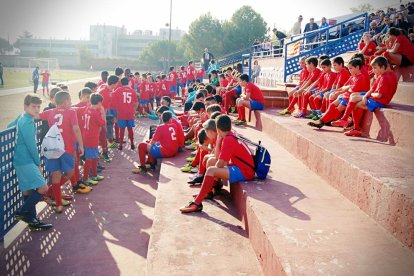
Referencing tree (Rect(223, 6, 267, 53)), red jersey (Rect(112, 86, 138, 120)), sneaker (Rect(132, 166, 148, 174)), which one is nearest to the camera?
sneaker (Rect(132, 166, 148, 174))

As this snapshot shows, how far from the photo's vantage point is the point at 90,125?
265 inches

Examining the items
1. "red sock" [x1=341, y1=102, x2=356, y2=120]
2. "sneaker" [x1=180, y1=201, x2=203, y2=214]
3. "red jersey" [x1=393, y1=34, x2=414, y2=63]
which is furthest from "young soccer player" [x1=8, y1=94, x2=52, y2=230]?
"red jersey" [x1=393, y1=34, x2=414, y2=63]

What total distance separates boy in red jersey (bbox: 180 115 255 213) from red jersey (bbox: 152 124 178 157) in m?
2.84

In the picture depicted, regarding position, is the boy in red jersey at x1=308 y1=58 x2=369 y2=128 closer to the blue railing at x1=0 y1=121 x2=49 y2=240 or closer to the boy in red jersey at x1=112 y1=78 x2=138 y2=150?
the blue railing at x1=0 y1=121 x2=49 y2=240

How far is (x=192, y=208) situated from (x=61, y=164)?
7.86ft

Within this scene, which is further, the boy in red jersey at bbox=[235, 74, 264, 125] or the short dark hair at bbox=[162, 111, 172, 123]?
the boy in red jersey at bbox=[235, 74, 264, 125]

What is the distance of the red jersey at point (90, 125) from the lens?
673 cm

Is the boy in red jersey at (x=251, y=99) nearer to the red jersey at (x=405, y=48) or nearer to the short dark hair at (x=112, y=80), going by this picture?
the short dark hair at (x=112, y=80)

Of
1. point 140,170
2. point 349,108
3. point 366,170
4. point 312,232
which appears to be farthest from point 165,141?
point 312,232

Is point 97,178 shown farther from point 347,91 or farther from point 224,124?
point 347,91

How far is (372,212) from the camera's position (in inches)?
131

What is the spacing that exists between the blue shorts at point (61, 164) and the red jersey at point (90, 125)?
1.21 metres

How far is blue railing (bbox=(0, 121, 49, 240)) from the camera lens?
4.50 m

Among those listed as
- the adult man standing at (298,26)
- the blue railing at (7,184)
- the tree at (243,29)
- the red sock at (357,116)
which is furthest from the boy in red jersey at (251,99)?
the tree at (243,29)
